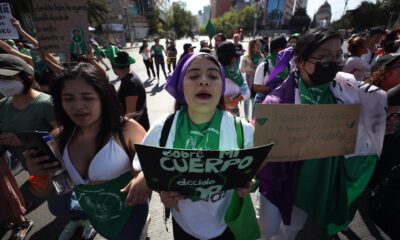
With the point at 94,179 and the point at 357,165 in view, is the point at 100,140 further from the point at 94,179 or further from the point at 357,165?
the point at 357,165

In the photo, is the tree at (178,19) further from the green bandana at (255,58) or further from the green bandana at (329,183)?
the green bandana at (329,183)

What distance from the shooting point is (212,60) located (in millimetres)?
1360

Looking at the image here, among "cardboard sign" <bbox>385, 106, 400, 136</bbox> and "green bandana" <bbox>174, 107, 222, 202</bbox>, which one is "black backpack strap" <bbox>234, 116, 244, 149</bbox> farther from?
"cardboard sign" <bbox>385, 106, 400, 136</bbox>

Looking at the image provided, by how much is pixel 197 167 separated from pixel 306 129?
0.87 m

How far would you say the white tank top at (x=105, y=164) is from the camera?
1.56m

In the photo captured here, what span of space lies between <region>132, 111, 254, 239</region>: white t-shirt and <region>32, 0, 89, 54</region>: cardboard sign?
2188 millimetres

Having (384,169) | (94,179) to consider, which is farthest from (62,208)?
(384,169)

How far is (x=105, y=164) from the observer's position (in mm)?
1564

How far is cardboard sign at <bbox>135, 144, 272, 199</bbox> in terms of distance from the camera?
1.00m

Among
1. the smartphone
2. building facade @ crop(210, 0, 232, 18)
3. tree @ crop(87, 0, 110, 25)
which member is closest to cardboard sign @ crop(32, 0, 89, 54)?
the smartphone

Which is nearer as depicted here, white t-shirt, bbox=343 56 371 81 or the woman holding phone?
the woman holding phone

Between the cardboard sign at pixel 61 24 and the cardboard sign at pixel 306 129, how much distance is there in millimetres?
2623

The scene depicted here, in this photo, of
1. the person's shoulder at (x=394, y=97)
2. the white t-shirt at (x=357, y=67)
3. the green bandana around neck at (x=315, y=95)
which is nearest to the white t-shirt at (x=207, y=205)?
the green bandana around neck at (x=315, y=95)

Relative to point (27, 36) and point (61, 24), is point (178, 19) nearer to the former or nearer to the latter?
point (27, 36)
